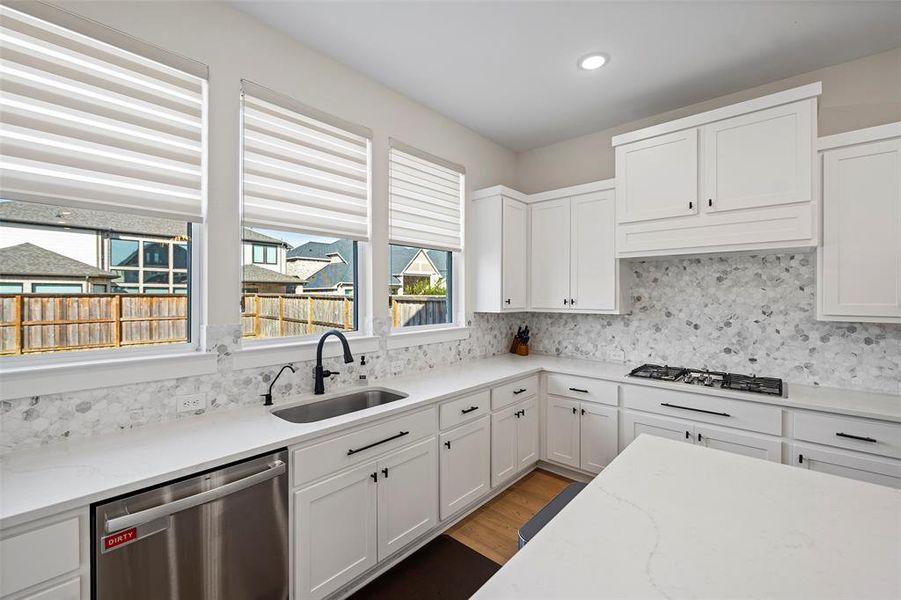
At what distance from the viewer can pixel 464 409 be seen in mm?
2506

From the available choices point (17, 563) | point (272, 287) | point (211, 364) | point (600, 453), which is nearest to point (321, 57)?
point (272, 287)

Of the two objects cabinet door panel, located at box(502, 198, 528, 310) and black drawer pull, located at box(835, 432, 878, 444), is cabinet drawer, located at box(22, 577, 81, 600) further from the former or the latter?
black drawer pull, located at box(835, 432, 878, 444)

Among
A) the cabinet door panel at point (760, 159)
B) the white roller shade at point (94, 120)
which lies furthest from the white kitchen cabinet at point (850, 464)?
the white roller shade at point (94, 120)

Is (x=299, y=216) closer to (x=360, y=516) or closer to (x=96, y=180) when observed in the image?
(x=96, y=180)

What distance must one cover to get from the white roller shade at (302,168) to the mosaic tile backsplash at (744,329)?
224 centimetres

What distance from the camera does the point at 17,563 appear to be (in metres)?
1.08

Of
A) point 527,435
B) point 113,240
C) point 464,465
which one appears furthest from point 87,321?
point 527,435

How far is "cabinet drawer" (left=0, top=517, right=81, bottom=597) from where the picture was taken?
3.50 feet

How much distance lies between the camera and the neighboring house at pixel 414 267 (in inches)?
117

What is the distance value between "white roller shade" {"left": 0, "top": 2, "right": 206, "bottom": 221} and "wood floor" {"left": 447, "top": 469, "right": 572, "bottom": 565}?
2.34 m

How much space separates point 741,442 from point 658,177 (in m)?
1.77

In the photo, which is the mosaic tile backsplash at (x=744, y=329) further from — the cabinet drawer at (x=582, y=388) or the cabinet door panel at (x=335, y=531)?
the cabinet door panel at (x=335, y=531)

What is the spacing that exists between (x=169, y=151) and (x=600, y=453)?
10.5 ft

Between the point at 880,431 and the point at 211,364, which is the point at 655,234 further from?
the point at 211,364
